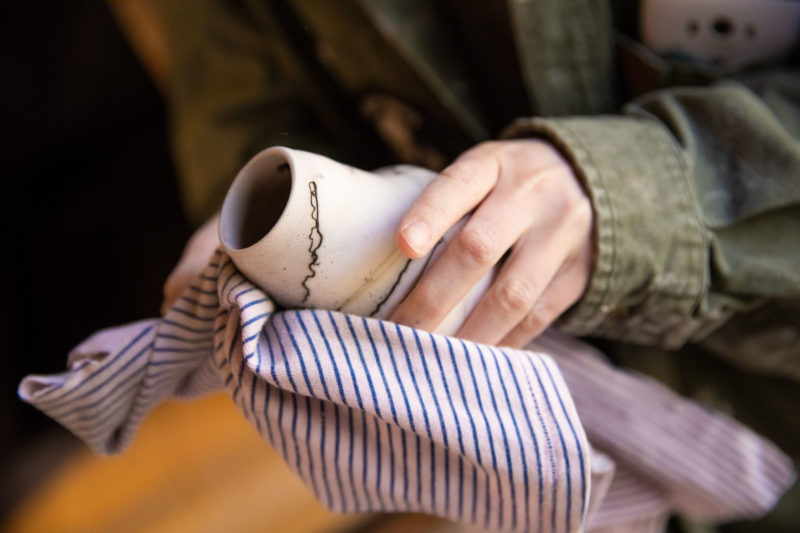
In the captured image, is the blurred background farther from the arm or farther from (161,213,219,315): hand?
the arm

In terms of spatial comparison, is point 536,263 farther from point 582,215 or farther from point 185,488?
point 185,488

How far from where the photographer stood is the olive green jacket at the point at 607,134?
33 centimetres

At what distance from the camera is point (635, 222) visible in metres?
0.32

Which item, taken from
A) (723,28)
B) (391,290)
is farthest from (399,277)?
(723,28)

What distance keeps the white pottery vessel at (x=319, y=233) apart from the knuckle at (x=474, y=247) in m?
0.01

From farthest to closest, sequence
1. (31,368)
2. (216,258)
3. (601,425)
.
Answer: (31,368), (601,425), (216,258)

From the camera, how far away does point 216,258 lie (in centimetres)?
29

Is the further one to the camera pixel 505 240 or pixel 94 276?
pixel 94 276

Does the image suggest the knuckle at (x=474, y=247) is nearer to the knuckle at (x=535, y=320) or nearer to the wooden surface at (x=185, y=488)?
the knuckle at (x=535, y=320)

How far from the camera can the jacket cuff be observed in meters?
0.32

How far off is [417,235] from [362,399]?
0.24 ft

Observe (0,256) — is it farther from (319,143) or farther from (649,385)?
(649,385)

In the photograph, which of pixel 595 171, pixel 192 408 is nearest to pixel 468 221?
pixel 595 171

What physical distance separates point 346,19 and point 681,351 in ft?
1.07
